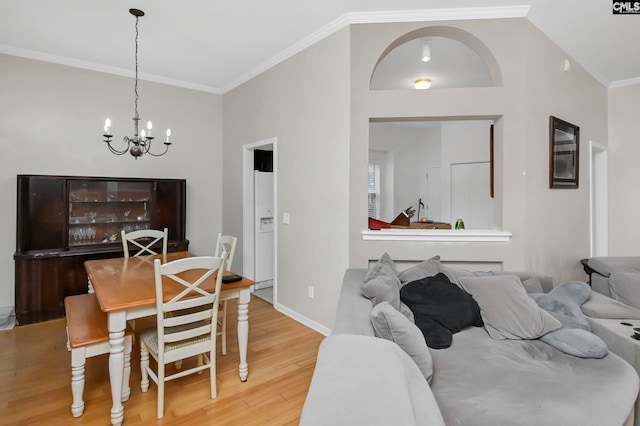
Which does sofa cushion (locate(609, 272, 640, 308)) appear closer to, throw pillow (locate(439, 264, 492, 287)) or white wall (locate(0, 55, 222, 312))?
throw pillow (locate(439, 264, 492, 287))

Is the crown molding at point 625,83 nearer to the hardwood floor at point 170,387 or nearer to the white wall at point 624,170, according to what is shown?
the white wall at point 624,170

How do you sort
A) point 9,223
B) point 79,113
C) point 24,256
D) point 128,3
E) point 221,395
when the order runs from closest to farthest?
point 221,395
point 128,3
point 24,256
point 9,223
point 79,113

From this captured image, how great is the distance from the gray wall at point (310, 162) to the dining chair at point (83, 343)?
5.72 ft

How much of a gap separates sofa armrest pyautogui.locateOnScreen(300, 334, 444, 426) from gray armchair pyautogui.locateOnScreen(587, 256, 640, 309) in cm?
264

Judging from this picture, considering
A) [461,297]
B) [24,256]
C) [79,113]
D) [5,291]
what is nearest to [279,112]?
[79,113]

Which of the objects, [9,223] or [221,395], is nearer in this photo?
[221,395]

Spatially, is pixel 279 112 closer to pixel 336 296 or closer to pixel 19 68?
pixel 336 296

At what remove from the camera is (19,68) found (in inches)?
143

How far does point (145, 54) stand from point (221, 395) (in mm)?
3664

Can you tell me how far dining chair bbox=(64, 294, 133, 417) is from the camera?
1927 mm

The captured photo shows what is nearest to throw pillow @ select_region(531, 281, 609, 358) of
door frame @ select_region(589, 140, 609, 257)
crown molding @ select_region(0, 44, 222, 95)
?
door frame @ select_region(589, 140, 609, 257)

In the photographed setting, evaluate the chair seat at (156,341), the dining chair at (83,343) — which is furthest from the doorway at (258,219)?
the dining chair at (83,343)

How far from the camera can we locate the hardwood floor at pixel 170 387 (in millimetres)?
2041

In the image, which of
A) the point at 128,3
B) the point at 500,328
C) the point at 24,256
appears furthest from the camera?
the point at 24,256
